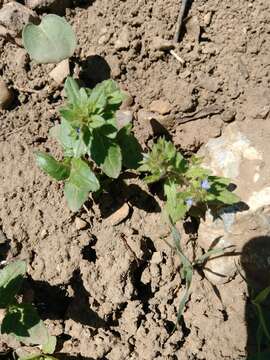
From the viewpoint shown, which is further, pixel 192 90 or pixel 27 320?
pixel 192 90

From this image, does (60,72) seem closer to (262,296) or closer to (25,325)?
(25,325)

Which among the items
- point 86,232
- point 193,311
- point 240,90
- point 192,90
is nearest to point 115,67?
point 192,90

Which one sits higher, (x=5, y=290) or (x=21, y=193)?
(x=21, y=193)

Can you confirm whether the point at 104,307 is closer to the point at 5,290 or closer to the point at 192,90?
the point at 5,290

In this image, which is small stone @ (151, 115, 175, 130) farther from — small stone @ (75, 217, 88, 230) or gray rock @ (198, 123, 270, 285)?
small stone @ (75, 217, 88, 230)

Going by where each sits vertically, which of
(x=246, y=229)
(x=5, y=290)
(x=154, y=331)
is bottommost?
(x=154, y=331)
